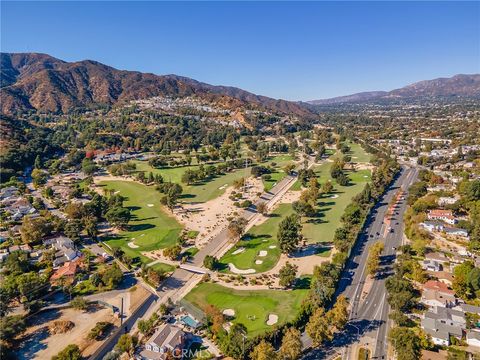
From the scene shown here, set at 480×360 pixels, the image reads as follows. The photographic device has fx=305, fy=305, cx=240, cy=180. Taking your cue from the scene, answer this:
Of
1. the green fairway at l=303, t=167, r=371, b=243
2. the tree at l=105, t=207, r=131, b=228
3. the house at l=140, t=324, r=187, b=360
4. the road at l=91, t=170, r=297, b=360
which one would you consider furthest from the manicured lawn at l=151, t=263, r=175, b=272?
the green fairway at l=303, t=167, r=371, b=243

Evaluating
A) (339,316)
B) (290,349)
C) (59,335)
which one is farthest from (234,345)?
(59,335)

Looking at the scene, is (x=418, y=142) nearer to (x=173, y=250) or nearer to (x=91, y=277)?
(x=173, y=250)

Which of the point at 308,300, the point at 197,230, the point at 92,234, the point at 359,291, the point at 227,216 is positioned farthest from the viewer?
the point at 227,216

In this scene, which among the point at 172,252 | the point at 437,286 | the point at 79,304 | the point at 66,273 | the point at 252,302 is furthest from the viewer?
the point at 172,252

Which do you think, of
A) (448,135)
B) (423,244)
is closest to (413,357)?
(423,244)

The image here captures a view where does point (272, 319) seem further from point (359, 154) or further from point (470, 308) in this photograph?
point (359, 154)
